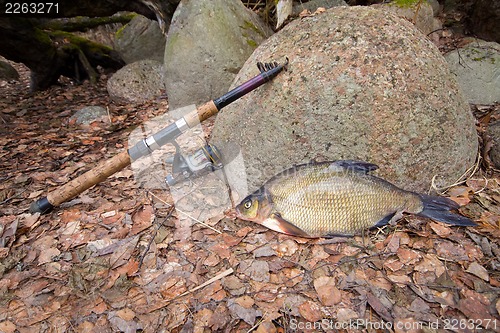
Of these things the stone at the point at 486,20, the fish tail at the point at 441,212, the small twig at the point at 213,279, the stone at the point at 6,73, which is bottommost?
the stone at the point at 486,20

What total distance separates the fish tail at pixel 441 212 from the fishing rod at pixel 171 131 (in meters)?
1.76

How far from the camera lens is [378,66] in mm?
2908

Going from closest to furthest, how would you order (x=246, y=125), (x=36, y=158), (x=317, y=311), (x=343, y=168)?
(x=317, y=311) < (x=343, y=168) < (x=246, y=125) < (x=36, y=158)

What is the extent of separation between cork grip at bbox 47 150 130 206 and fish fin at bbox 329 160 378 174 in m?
1.95

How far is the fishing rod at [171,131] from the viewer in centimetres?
306

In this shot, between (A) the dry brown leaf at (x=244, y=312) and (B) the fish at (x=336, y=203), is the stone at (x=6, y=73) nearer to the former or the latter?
(B) the fish at (x=336, y=203)

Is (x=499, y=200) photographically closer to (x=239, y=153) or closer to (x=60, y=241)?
(x=239, y=153)

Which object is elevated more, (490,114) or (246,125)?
(246,125)

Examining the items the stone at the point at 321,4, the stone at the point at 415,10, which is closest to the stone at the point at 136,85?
the stone at the point at 321,4

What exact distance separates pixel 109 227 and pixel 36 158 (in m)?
2.45

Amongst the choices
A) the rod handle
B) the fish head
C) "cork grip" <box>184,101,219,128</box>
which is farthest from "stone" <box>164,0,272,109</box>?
the fish head

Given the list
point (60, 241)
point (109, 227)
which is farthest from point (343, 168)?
point (60, 241)

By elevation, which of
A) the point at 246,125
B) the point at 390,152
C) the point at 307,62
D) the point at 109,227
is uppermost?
the point at 307,62

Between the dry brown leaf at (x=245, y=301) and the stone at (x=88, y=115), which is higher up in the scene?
the stone at (x=88, y=115)
